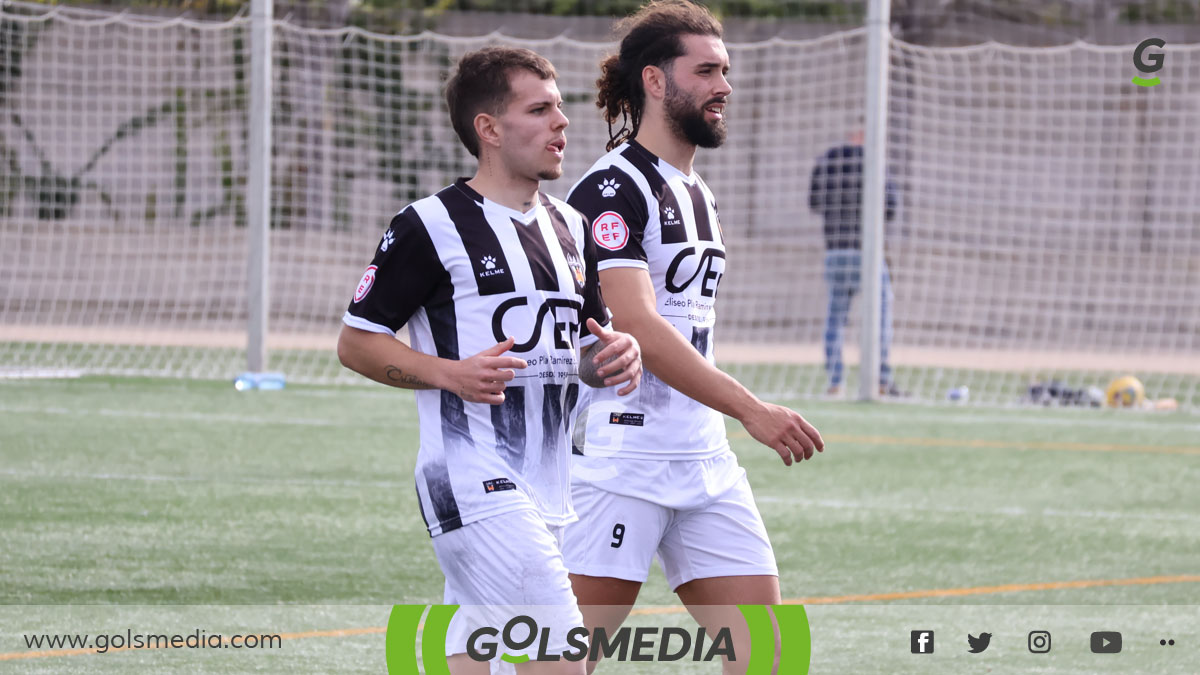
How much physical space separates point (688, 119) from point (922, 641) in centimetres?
234

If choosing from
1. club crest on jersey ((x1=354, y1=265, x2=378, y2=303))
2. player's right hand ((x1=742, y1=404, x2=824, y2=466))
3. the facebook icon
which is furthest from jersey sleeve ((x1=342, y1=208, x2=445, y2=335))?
the facebook icon

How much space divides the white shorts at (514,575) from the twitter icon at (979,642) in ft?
8.42

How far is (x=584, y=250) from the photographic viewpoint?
378 cm

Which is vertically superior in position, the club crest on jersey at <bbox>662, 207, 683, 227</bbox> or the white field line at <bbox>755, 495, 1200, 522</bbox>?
the club crest on jersey at <bbox>662, 207, 683, 227</bbox>

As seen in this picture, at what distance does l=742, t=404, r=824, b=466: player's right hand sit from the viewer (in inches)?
147

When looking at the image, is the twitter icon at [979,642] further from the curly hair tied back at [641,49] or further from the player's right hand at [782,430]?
the curly hair tied back at [641,49]

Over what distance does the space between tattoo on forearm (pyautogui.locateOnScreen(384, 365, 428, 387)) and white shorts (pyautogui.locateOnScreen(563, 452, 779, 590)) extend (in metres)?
0.85

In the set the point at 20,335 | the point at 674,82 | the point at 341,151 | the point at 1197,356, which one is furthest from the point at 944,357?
the point at 674,82

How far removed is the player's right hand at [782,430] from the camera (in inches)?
147

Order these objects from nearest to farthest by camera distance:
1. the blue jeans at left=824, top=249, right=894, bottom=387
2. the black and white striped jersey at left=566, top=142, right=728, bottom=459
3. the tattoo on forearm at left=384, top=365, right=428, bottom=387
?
the tattoo on forearm at left=384, top=365, right=428, bottom=387, the black and white striped jersey at left=566, top=142, right=728, bottom=459, the blue jeans at left=824, top=249, right=894, bottom=387

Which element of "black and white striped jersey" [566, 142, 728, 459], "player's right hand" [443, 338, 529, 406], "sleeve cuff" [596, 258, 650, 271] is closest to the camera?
"player's right hand" [443, 338, 529, 406]

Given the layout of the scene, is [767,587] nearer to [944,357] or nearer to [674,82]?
[674,82]

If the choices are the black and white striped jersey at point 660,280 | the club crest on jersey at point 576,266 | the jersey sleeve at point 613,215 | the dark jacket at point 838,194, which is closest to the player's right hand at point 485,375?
the club crest on jersey at point 576,266

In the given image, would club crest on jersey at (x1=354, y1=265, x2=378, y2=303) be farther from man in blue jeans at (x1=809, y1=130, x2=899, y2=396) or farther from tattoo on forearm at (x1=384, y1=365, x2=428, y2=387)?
man in blue jeans at (x1=809, y1=130, x2=899, y2=396)
